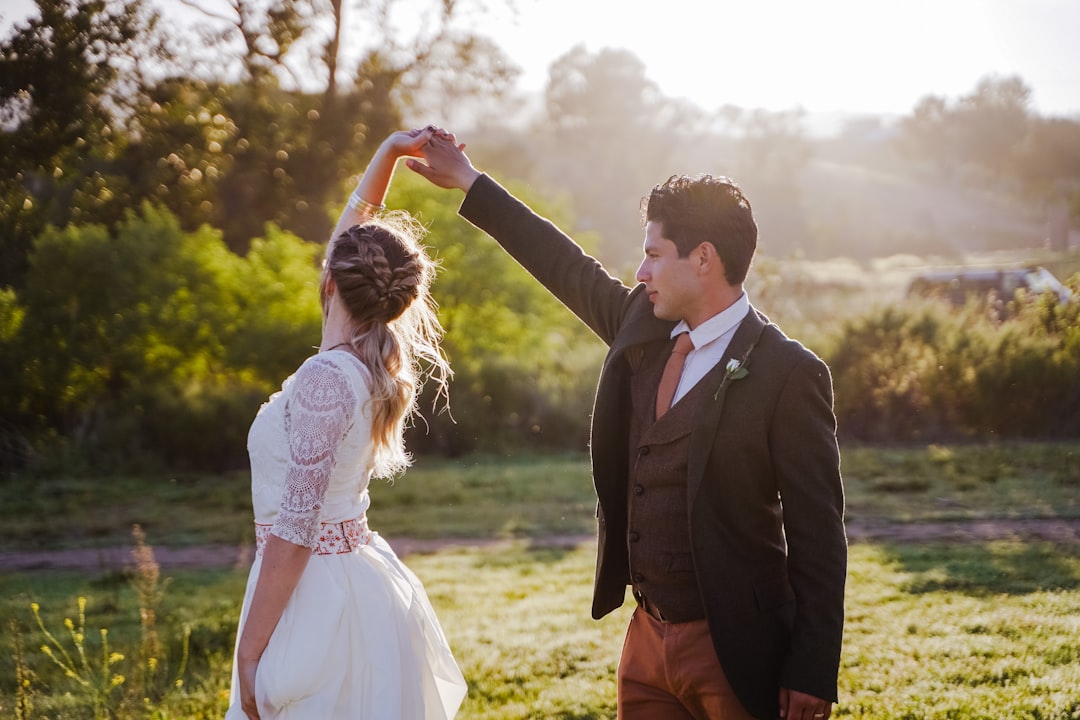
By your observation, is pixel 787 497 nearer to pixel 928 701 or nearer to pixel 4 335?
pixel 928 701

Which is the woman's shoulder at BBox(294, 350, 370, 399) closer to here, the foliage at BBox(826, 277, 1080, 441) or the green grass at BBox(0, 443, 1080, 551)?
the green grass at BBox(0, 443, 1080, 551)

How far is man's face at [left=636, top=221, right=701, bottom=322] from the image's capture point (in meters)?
2.65

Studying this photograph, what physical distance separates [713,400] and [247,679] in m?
1.36

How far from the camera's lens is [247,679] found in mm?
2441

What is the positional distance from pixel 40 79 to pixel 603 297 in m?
11.8

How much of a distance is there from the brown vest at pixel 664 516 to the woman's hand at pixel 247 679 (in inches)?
40.1

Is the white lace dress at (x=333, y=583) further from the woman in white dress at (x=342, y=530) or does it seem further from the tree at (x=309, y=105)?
the tree at (x=309, y=105)

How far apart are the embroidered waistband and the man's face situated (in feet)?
3.27

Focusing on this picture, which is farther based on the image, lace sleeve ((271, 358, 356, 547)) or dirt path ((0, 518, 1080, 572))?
dirt path ((0, 518, 1080, 572))

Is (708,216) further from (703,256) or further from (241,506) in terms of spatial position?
(241,506)

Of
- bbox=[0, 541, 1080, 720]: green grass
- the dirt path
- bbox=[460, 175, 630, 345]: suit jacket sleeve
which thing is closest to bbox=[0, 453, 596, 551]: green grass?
the dirt path

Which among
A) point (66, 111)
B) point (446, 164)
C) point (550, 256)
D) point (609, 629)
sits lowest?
point (609, 629)

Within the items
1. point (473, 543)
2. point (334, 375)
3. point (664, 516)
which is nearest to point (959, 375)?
point (473, 543)

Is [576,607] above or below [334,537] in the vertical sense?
below
